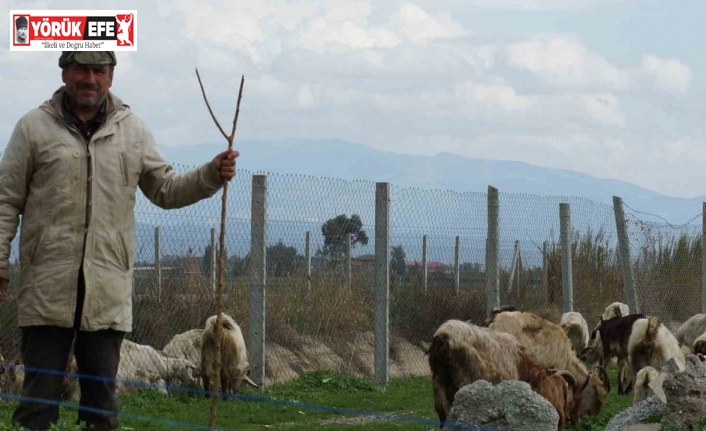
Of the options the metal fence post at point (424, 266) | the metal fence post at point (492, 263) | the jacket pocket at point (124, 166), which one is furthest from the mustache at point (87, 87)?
the metal fence post at point (424, 266)

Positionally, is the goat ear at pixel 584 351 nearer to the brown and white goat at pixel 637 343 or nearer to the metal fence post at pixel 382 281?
the brown and white goat at pixel 637 343

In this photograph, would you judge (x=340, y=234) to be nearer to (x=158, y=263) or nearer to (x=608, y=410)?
(x=158, y=263)

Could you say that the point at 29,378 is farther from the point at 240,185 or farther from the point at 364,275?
the point at 364,275

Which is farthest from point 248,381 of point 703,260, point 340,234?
point 703,260

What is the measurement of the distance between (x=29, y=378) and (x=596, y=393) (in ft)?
21.6

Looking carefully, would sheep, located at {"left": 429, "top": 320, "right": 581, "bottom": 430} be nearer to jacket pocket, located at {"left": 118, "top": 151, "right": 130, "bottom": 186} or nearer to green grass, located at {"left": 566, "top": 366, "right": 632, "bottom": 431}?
green grass, located at {"left": 566, "top": 366, "right": 632, "bottom": 431}

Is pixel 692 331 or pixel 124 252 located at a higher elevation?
pixel 124 252

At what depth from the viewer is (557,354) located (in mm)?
11797

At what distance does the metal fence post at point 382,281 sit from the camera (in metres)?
13.6

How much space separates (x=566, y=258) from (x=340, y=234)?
3.83 meters

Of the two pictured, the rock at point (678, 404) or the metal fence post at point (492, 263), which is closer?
the rock at point (678, 404)

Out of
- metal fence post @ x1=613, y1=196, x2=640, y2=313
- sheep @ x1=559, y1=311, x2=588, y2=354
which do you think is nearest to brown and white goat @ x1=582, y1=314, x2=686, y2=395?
sheep @ x1=559, y1=311, x2=588, y2=354

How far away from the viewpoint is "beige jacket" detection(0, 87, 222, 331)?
232 inches

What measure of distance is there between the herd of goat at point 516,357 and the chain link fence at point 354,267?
2.37 feet
